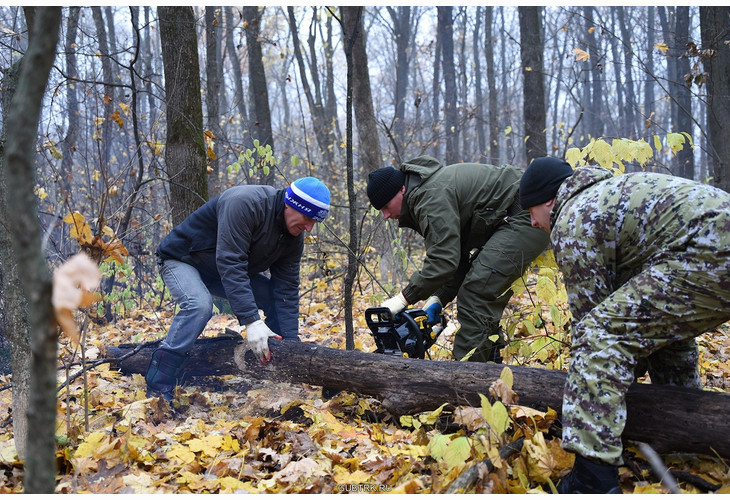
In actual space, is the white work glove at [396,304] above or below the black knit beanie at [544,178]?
below

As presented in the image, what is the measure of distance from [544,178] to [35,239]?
2262 millimetres

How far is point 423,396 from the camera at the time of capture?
10.2 ft

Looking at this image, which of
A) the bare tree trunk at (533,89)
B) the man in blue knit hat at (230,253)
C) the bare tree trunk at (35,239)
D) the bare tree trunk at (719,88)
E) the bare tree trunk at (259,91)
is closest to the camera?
the bare tree trunk at (35,239)

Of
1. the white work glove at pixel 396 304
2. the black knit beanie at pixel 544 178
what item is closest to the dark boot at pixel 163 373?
the white work glove at pixel 396 304

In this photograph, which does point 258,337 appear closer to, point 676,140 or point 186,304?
point 186,304

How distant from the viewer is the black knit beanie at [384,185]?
3.89 metres

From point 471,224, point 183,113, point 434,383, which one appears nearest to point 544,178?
point 434,383

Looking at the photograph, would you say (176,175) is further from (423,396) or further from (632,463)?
(632,463)

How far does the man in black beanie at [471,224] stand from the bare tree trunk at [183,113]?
2.33m

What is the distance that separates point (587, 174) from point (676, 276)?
0.62m

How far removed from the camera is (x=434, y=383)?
121 inches

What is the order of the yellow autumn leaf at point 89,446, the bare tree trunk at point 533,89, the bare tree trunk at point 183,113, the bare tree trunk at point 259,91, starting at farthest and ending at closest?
the bare tree trunk at point 259,91
the bare tree trunk at point 533,89
the bare tree trunk at point 183,113
the yellow autumn leaf at point 89,446

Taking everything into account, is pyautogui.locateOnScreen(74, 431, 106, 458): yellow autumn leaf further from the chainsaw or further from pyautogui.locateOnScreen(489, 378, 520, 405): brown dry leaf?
pyautogui.locateOnScreen(489, 378, 520, 405): brown dry leaf

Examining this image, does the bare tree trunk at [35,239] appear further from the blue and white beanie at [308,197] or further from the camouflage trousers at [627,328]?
the blue and white beanie at [308,197]
